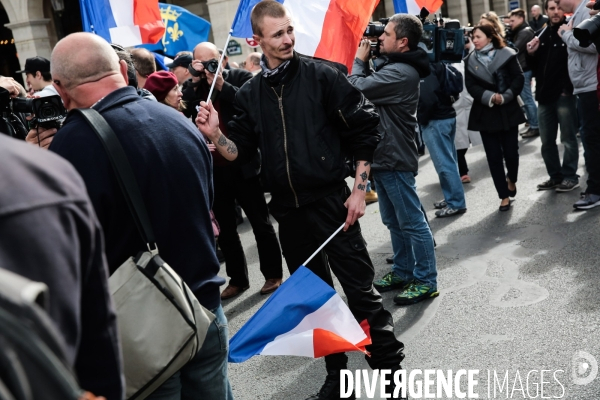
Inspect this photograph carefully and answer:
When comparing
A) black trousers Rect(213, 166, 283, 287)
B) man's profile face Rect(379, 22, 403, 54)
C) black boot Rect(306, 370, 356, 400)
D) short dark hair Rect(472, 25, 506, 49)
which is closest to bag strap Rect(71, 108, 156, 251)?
black boot Rect(306, 370, 356, 400)

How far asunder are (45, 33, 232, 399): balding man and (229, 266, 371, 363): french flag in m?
0.88

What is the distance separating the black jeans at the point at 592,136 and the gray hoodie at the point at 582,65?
91 millimetres

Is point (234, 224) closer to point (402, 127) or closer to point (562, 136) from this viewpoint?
point (402, 127)

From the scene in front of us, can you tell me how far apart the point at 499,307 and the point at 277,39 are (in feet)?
7.83

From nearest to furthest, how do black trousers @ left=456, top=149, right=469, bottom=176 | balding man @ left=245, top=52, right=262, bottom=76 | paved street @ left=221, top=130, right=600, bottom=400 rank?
paved street @ left=221, top=130, right=600, bottom=400 → black trousers @ left=456, top=149, right=469, bottom=176 → balding man @ left=245, top=52, right=262, bottom=76

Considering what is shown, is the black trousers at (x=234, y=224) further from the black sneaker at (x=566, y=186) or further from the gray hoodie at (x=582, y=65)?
the black sneaker at (x=566, y=186)

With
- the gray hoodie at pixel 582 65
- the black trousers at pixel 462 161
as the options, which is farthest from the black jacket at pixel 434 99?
the black trousers at pixel 462 161

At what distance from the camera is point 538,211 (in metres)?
7.02

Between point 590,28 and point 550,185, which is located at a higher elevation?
Result: point 590,28

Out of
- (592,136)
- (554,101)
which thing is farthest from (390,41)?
(554,101)

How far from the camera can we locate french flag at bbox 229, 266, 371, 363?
3428 mm

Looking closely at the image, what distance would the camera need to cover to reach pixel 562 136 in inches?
304

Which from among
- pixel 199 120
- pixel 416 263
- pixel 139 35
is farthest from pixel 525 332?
pixel 139 35

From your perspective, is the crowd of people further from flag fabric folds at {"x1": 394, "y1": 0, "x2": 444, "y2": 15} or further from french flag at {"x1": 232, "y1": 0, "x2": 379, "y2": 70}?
flag fabric folds at {"x1": 394, "y1": 0, "x2": 444, "y2": 15}
